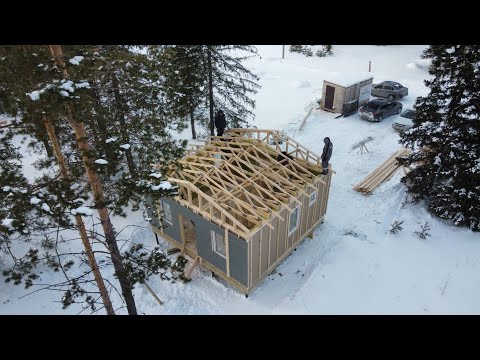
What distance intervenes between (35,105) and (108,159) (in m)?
1.80

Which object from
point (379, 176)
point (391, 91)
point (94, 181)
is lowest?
point (379, 176)

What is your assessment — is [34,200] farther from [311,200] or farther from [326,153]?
[326,153]

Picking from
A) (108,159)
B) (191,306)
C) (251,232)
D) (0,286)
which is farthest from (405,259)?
(0,286)

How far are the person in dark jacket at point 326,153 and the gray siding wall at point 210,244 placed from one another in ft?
17.0

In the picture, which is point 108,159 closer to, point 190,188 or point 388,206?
point 190,188

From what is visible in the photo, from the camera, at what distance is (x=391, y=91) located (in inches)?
1107

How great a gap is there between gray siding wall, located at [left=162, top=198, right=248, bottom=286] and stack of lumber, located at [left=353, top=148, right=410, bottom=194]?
8779 mm

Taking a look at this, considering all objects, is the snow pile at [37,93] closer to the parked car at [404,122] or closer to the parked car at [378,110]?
the parked car at [404,122]

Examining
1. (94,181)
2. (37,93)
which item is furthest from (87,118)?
(37,93)

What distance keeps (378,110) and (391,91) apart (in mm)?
4446

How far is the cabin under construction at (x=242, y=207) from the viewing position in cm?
1216

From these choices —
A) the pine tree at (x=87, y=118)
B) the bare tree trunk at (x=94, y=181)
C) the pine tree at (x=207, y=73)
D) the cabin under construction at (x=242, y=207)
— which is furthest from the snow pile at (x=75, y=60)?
the pine tree at (x=207, y=73)

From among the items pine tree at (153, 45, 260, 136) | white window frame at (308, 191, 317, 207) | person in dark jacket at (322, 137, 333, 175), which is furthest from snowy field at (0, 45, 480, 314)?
pine tree at (153, 45, 260, 136)

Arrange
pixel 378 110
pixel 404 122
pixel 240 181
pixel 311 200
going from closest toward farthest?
pixel 240 181
pixel 311 200
pixel 404 122
pixel 378 110
